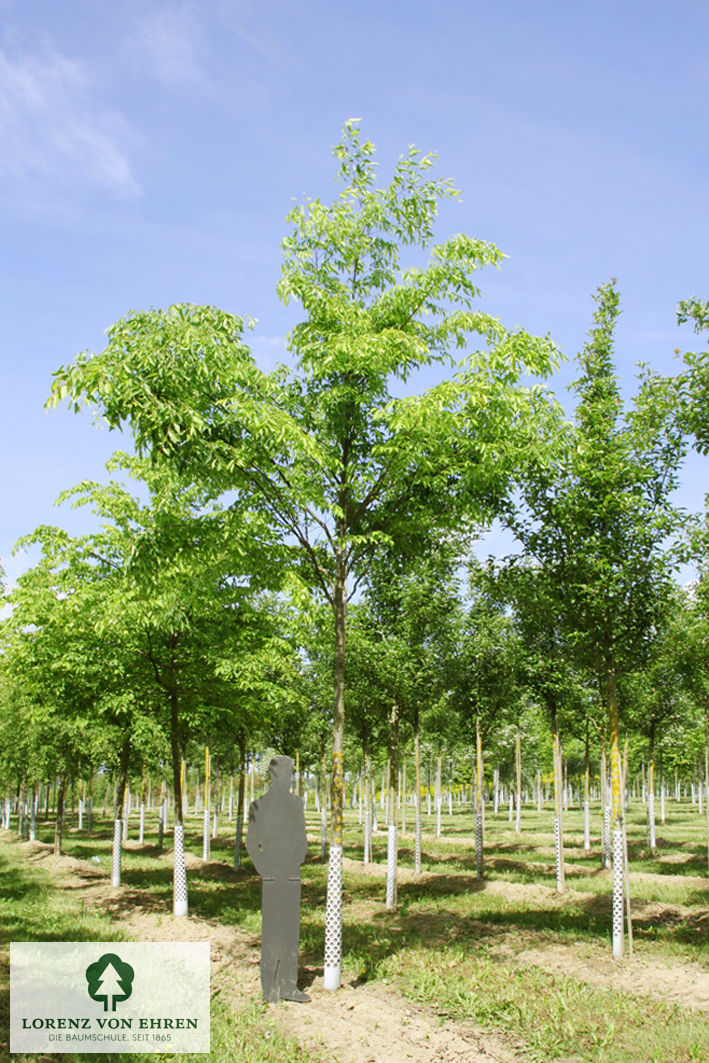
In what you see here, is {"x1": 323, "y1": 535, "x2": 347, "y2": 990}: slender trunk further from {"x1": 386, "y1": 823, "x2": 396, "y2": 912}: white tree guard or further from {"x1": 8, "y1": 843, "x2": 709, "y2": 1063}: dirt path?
{"x1": 386, "y1": 823, "x2": 396, "y2": 912}: white tree guard


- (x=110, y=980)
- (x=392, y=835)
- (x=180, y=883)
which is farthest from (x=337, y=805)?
(x=392, y=835)

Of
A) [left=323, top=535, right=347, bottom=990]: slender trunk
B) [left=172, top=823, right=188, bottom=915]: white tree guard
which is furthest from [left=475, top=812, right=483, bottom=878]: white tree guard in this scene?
[left=323, top=535, right=347, bottom=990]: slender trunk

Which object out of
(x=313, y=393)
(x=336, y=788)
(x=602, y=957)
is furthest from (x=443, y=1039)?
(x=313, y=393)

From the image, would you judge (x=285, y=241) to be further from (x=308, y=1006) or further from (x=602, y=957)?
(x=602, y=957)

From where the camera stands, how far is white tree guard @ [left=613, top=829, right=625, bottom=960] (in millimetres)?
11477

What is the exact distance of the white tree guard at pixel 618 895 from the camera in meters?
11.5

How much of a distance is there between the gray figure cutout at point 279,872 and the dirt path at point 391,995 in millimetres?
373

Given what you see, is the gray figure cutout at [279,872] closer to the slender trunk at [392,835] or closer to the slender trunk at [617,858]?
the slender trunk at [617,858]

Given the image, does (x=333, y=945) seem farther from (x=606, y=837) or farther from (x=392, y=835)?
(x=606, y=837)

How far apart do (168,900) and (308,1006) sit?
32.4 feet

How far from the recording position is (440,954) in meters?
11.7

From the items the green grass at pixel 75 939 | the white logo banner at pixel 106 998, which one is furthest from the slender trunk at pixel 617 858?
the white logo banner at pixel 106 998

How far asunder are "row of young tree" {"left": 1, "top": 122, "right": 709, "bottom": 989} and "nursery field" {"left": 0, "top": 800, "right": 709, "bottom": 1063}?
1223 millimetres

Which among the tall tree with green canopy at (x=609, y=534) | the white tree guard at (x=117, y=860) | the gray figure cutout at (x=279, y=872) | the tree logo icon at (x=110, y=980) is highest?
the tall tree with green canopy at (x=609, y=534)
